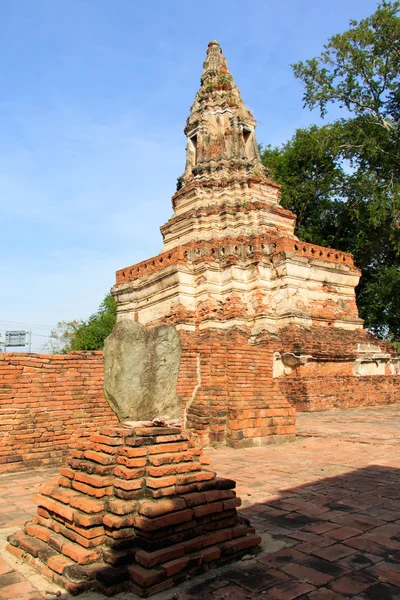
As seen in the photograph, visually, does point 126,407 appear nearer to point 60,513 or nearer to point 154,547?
point 60,513

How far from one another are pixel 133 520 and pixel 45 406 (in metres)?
3.81

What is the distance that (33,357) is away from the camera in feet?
21.4

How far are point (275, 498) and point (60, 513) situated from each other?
79.9 inches

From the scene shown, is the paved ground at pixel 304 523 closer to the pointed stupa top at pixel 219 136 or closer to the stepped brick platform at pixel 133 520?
the stepped brick platform at pixel 133 520

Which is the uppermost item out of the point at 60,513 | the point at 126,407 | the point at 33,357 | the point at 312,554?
the point at 33,357

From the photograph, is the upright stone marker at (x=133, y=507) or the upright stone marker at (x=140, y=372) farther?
the upright stone marker at (x=140, y=372)

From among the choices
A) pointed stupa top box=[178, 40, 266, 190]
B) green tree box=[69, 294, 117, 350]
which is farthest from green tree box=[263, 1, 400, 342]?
green tree box=[69, 294, 117, 350]

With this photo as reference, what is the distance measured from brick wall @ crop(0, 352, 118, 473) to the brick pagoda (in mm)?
3350

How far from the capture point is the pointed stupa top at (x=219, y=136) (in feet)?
51.9

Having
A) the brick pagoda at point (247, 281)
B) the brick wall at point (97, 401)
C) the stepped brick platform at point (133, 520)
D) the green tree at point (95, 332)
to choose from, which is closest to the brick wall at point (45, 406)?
the brick wall at point (97, 401)

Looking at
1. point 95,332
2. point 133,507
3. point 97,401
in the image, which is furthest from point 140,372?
point 95,332

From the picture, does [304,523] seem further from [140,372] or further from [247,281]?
[247,281]

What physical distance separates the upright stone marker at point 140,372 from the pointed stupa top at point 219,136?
1231cm

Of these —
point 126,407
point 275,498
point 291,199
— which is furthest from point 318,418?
point 291,199
